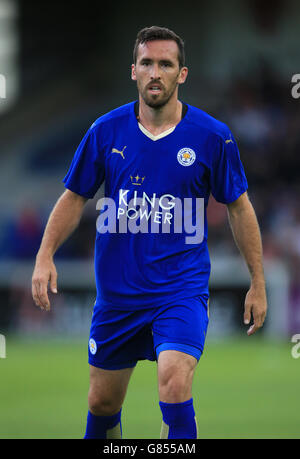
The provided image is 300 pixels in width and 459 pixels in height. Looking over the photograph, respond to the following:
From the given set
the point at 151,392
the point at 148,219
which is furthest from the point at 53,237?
the point at 151,392

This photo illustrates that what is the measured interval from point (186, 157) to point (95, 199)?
37.0 feet

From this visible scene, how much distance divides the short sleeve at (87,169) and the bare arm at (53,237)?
0.20 ft

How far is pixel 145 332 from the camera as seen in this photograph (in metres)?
5.21

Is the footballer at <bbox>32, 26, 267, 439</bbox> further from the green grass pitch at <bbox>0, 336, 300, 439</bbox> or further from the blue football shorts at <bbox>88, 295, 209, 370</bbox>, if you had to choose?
the green grass pitch at <bbox>0, 336, 300, 439</bbox>

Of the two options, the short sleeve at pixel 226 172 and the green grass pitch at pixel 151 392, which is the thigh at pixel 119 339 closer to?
the short sleeve at pixel 226 172

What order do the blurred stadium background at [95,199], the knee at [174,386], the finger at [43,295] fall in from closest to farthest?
the knee at [174,386] < the finger at [43,295] < the blurred stadium background at [95,199]

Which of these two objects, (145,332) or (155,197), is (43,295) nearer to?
(145,332)

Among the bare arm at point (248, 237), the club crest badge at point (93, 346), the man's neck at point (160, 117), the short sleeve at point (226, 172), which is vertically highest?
the man's neck at point (160, 117)

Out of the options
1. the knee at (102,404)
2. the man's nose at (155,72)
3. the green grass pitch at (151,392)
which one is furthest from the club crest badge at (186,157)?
the green grass pitch at (151,392)

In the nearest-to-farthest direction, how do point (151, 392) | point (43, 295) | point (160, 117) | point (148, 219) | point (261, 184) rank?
point (43, 295) < point (148, 219) < point (160, 117) < point (151, 392) < point (261, 184)

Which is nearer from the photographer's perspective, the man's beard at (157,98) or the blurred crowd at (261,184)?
the man's beard at (157,98)

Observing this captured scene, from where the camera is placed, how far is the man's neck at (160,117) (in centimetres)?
532

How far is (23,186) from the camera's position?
19.7 metres

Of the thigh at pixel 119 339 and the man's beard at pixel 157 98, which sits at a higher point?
the man's beard at pixel 157 98
